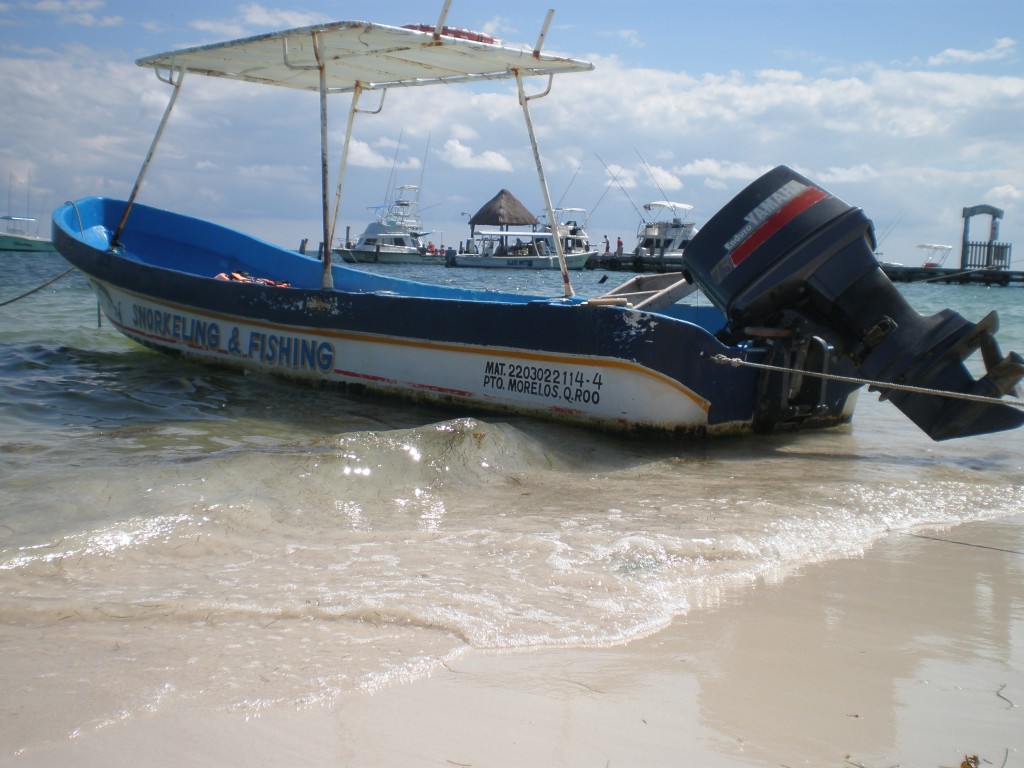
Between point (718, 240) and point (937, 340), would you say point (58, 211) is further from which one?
point (937, 340)

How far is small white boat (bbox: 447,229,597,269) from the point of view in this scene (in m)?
54.0

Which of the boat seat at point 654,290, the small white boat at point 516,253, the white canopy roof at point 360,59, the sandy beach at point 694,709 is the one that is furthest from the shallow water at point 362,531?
the small white boat at point 516,253

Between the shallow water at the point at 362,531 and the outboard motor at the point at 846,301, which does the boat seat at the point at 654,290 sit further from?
the shallow water at the point at 362,531

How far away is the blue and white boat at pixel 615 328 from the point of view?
5.39 metres

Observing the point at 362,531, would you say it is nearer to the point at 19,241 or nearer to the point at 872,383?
the point at 872,383

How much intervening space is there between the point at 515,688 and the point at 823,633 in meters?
1.07

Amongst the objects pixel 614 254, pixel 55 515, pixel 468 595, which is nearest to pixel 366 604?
pixel 468 595

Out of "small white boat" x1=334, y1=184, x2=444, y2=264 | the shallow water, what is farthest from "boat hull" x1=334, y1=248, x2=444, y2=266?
the shallow water

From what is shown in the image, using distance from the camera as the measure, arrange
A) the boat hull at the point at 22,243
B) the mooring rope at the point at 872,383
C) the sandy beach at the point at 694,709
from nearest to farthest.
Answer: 1. the sandy beach at the point at 694,709
2. the mooring rope at the point at 872,383
3. the boat hull at the point at 22,243

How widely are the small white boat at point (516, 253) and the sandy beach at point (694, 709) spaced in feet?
164

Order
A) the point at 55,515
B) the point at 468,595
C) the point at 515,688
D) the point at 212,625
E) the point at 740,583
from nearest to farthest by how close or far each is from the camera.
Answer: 1. the point at 515,688
2. the point at 212,625
3. the point at 468,595
4. the point at 740,583
5. the point at 55,515

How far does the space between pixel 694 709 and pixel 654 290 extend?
19.0 feet

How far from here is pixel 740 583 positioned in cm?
332

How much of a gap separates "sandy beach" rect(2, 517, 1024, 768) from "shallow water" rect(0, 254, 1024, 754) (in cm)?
12
